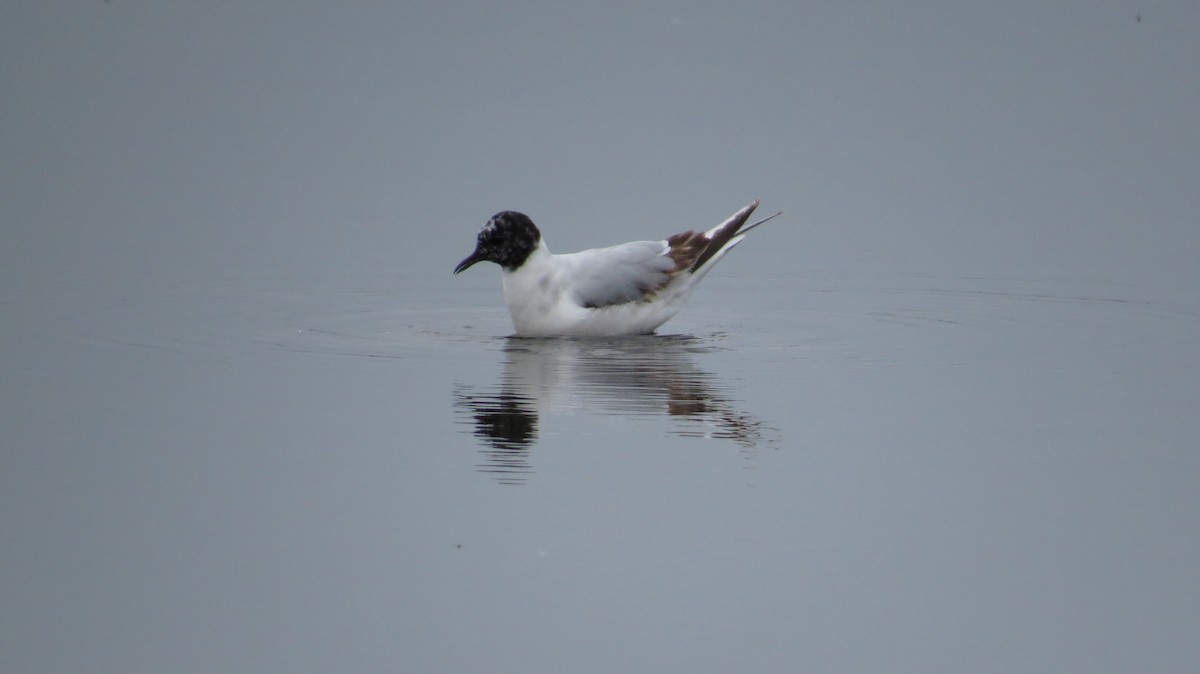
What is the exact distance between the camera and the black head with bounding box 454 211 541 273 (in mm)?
12734

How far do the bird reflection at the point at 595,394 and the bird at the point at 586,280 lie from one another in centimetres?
30

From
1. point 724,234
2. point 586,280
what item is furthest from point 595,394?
point 724,234

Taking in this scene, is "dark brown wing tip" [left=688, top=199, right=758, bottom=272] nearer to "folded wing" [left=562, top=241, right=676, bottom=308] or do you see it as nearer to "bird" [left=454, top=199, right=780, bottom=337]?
"bird" [left=454, top=199, right=780, bottom=337]

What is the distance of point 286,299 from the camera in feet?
45.9

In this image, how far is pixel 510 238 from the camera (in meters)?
12.7

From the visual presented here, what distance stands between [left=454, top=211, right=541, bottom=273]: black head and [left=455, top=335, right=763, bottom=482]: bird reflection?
2.54 ft

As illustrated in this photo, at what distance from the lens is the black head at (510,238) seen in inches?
501

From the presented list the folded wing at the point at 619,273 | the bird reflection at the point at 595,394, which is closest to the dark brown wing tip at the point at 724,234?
the folded wing at the point at 619,273

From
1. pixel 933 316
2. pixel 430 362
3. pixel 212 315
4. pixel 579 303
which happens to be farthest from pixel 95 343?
pixel 933 316

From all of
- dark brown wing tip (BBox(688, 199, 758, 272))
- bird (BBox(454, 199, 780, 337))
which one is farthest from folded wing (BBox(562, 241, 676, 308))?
dark brown wing tip (BBox(688, 199, 758, 272))

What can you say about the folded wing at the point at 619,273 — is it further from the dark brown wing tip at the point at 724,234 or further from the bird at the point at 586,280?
the dark brown wing tip at the point at 724,234

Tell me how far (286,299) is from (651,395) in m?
4.59

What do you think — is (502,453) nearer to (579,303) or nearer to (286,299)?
(579,303)

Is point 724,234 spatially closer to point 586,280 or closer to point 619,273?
point 619,273
